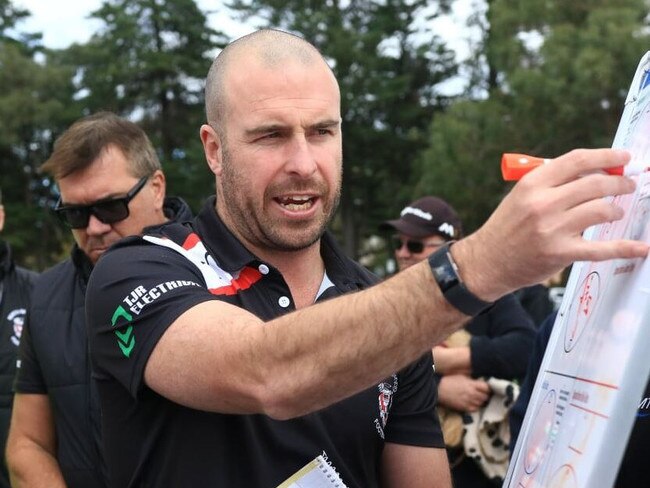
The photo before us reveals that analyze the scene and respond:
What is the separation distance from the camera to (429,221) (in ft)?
15.3

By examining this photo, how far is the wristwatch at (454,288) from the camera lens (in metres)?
1.38

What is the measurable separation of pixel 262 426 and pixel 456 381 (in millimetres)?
2379

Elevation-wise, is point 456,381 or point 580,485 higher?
point 580,485

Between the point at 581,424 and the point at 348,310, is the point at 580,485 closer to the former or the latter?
the point at 581,424

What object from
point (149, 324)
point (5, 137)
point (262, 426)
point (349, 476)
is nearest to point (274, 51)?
point (149, 324)

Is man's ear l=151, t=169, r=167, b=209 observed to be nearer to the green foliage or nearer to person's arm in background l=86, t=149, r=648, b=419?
person's arm in background l=86, t=149, r=648, b=419

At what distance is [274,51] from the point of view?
6.89ft

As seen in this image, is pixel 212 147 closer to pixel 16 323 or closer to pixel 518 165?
pixel 518 165

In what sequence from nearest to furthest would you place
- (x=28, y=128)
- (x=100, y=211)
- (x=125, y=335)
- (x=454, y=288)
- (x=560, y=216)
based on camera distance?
(x=560, y=216) → (x=454, y=288) → (x=125, y=335) → (x=100, y=211) → (x=28, y=128)

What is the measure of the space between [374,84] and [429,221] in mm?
24636

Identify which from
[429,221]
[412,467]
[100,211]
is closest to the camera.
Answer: [412,467]

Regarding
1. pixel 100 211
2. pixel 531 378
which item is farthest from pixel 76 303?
pixel 531 378

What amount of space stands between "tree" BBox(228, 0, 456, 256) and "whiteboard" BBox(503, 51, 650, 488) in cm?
2624

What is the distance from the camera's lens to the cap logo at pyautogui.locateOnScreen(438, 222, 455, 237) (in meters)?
4.64
